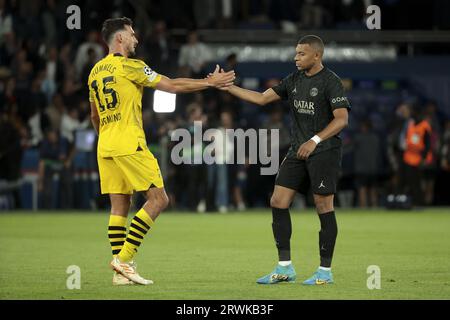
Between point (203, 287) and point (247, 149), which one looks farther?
point (247, 149)

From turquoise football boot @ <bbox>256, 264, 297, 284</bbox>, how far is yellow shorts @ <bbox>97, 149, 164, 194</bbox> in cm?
144

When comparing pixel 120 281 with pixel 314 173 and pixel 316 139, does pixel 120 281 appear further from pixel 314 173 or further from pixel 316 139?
pixel 316 139

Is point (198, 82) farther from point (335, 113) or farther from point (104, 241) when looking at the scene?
point (104, 241)

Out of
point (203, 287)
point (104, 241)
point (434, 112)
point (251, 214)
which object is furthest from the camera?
point (434, 112)

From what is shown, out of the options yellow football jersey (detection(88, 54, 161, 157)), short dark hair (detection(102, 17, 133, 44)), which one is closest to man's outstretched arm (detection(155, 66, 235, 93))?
yellow football jersey (detection(88, 54, 161, 157))

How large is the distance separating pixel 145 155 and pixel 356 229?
9.00 m

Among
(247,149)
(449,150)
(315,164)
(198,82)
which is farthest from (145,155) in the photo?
(449,150)

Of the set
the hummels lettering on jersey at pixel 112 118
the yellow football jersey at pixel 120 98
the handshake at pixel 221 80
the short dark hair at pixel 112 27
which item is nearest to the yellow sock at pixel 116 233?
the yellow football jersey at pixel 120 98

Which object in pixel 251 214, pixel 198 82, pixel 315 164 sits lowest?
pixel 251 214

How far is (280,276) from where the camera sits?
1141 centimetres

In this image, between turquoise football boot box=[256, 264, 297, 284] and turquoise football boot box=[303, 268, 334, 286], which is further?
turquoise football boot box=[256, 264, 297, 284]

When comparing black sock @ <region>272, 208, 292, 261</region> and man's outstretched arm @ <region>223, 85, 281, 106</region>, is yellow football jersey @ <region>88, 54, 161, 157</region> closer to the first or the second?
man's outstretched arm @ <region>223, 85, 281, 106</region>

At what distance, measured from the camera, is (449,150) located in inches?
1065

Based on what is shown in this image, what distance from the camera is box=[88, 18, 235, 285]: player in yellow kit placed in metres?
11.3
